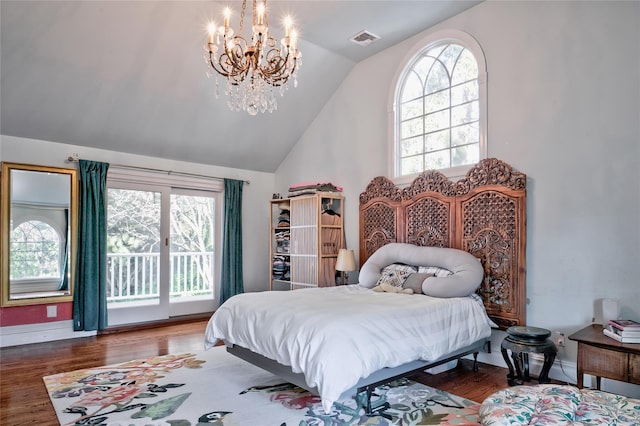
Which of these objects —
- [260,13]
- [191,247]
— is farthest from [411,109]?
[191,247]

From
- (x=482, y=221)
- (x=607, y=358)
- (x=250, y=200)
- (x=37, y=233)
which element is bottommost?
(x=607, y=358)

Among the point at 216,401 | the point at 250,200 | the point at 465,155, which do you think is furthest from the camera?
the point at 250,200

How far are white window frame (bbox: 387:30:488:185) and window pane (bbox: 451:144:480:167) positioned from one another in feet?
0.32

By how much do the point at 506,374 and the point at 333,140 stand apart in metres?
3.43

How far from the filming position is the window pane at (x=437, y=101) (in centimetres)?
412

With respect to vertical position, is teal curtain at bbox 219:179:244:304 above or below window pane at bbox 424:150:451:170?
below

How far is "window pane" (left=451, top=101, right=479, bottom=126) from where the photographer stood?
389cm

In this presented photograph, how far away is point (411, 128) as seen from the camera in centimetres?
446

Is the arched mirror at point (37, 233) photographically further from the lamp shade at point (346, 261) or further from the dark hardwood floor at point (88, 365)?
the lamp shade at point (346, 261)

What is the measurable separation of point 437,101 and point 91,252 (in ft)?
13.9

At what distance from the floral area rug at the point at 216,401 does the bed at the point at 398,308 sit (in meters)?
0.21

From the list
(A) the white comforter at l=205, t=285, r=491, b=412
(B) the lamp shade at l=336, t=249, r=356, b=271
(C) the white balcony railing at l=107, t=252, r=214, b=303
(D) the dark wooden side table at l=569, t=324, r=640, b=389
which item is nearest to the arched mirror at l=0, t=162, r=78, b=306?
(C) the white balcony railing at l=107, t=252, r=214, b=303

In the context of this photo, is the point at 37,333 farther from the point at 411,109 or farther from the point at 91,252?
the point at 411,109

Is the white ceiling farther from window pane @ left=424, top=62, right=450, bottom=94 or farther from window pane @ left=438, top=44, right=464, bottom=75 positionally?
window pane @ left=424, top=62, right=450, bottom=94
